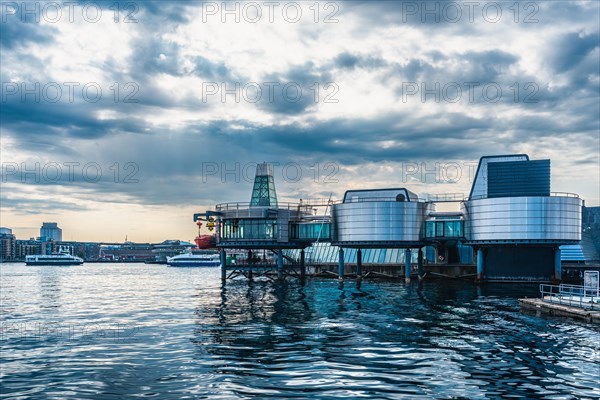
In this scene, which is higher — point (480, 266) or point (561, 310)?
point (480, 266)

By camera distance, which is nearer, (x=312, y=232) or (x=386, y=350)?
(x=386, y=350)

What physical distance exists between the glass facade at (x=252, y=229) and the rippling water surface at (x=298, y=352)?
49.7 metres

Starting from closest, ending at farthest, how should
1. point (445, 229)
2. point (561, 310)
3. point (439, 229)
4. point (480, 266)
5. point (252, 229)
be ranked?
point (561, 310) → point (480, 266) → point (445, 229) → point (439, 229) → point (252, 229)

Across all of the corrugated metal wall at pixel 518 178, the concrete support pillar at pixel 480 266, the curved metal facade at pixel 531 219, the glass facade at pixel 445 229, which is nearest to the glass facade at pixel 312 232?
the glass facade at pixel 445 229

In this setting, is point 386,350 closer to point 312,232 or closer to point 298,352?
point 298,352

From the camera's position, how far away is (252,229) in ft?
386

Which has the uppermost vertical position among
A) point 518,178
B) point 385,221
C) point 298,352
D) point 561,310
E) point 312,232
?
point 518,178

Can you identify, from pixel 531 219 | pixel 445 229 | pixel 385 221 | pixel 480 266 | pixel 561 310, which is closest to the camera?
pixel 561 310

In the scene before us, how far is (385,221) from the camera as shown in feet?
360

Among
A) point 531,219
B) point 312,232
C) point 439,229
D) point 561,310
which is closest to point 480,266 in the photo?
point 439,229

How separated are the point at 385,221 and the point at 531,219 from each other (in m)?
26.3

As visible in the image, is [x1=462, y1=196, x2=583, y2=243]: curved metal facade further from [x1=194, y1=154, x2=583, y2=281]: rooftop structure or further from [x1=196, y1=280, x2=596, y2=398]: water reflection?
[x1=196, y1=280, x2=596, y2=398]: water reflection

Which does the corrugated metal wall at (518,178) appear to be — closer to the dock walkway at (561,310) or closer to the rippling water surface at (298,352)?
the rippling water surface at (298,352)

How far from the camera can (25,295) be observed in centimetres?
9188
